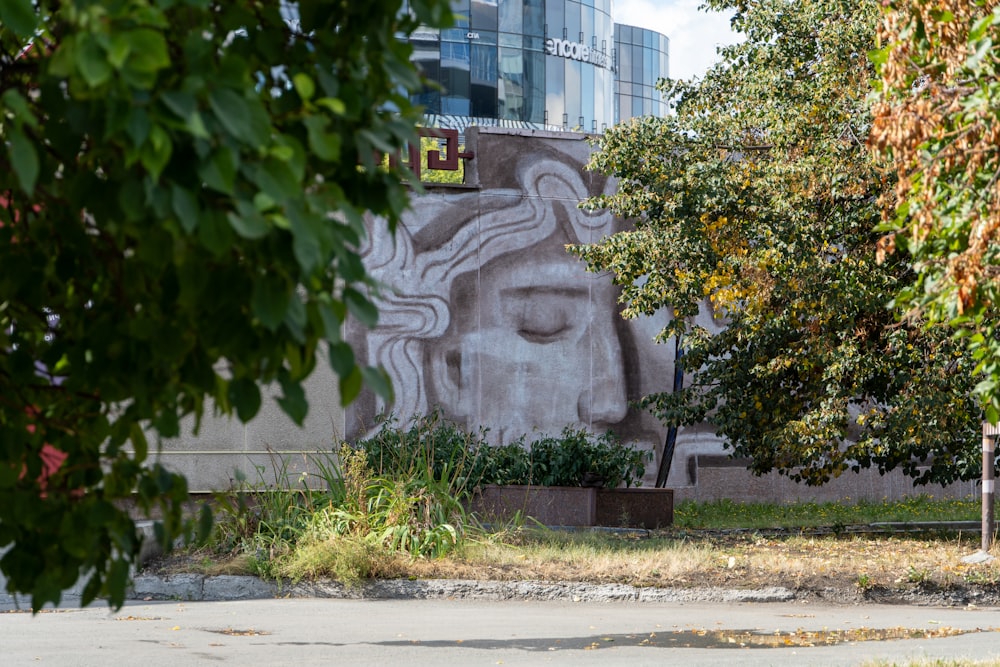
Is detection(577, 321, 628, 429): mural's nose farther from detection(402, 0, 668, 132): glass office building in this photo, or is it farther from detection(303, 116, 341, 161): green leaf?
detection(402, 0, 668, 132): glass office building

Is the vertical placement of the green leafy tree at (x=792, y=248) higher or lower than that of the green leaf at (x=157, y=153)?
higher

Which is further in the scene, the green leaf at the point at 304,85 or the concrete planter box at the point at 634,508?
the concrete planter box at the point at 634,508

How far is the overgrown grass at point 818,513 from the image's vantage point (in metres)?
Answer: 20.6

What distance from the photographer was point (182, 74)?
2.39 meters

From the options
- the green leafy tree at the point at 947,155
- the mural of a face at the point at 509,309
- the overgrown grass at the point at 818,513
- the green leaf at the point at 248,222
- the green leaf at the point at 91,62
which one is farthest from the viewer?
the mural of a face at the point at 509,309

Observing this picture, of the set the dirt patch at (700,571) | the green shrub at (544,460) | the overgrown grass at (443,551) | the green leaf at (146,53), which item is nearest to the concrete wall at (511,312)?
the green shrub at (544,460)

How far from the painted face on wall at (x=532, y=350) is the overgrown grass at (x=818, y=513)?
102 inches

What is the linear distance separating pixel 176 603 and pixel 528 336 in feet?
38.5

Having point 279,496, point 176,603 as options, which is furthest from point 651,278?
point 176,603

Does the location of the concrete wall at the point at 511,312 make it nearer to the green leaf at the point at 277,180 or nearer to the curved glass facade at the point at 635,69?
the green leaf at the point at 277,180

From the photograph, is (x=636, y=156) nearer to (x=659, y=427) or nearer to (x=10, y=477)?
(x=659, y=427)

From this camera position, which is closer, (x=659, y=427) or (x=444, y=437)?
(x=444, y=437)

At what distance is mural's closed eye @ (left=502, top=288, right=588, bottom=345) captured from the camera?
876 inches

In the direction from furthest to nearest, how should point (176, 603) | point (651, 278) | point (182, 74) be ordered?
1. point (651, 278)
2. point (176, 603)
3. point (182, 74)
